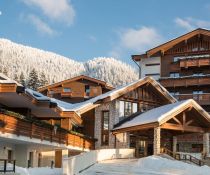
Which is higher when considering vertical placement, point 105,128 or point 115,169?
point 105,128

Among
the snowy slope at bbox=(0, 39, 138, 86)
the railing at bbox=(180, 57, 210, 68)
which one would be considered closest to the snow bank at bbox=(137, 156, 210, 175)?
the railing at bbox=(180, 57, 210, 68)

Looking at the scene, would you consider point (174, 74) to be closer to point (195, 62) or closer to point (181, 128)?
point (195, 62)

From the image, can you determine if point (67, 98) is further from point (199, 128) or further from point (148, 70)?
point (199, 128)

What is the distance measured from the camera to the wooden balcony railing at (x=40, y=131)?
64.3 ft

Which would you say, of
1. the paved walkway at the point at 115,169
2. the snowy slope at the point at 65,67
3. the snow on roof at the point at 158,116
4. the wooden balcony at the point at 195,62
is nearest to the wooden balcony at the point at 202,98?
the wooden balcony at the point at 195,62

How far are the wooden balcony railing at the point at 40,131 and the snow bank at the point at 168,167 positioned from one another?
5.29 meters

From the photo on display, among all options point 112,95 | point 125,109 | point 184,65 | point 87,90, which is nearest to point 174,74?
point 184,65

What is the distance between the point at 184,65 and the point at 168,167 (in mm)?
22982

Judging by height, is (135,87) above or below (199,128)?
above

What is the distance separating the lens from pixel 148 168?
25.9 m

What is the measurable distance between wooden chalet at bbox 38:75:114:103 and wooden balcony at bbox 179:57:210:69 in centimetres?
825

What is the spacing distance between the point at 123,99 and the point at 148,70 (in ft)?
44.8

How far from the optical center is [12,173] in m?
18.8

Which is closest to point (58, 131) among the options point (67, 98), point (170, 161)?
point (170, 161)
